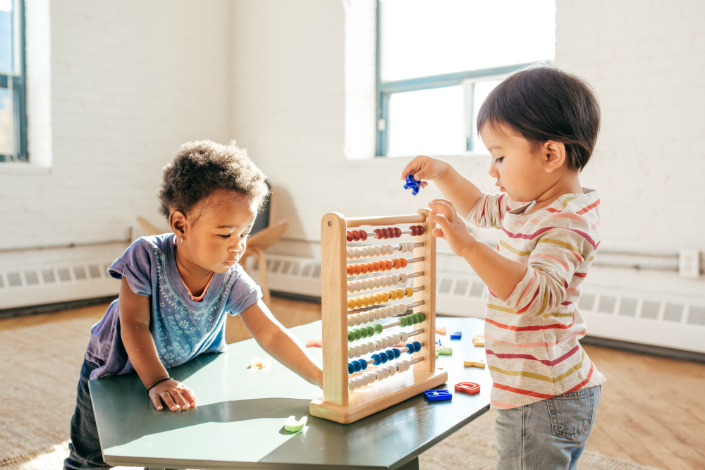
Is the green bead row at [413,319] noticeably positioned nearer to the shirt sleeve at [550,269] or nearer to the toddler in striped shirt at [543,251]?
the toddler in striped shirt at [543,251]

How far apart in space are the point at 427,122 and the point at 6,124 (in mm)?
3424

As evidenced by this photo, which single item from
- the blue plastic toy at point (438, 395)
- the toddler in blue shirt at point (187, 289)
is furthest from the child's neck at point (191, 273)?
the blue plastic toy at point (438, 395)

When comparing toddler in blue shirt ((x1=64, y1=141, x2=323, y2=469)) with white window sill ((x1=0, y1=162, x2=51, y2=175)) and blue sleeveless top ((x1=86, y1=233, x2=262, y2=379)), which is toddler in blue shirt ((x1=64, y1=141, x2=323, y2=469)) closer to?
blue sleeveless top ((x1=86, y1=233, x2=262, y2=379))

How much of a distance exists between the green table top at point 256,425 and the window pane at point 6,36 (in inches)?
162

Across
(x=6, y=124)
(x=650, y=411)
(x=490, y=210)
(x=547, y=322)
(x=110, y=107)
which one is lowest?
(x=650, y=411)

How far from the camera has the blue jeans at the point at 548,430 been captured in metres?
1.15

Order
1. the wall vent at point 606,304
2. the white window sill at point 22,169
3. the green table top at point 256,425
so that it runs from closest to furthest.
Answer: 1. the green table top at point 256,425
2. the wall vent at point 606,304
3. the white window sill at point 22,169

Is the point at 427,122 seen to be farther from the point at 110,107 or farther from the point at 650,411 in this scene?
the point at 650,411

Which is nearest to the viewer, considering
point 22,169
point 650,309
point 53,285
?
point 650,309

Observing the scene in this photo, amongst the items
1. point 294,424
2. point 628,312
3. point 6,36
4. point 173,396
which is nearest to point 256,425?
point 294,424

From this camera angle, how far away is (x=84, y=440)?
152 centimetres

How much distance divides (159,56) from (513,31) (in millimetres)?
3126

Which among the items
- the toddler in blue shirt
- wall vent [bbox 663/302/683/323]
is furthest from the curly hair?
wall vent [bbox 663/302/683/323]

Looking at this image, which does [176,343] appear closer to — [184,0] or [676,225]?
[676,225]
